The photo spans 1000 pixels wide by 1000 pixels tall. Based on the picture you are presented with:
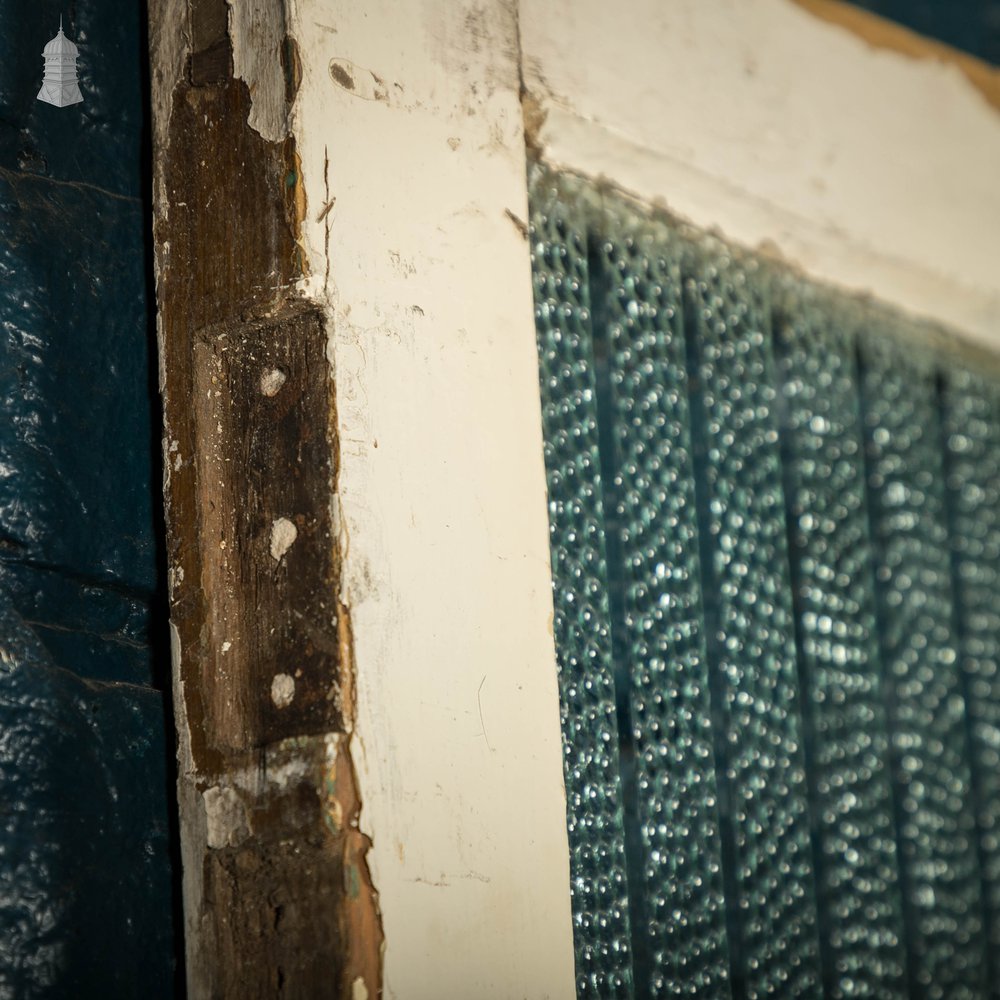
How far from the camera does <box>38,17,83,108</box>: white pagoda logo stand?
87 centimetres

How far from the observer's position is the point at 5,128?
0.84 metres

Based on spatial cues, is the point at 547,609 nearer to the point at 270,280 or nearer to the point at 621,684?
the point at 621,684

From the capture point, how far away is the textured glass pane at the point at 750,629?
1.01 m

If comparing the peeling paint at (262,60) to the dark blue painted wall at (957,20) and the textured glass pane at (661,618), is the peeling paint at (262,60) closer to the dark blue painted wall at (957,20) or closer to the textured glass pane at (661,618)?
the textured glass pane at (661,618)

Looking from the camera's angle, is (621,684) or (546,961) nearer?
(546,961)

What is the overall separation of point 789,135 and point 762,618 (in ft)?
1.40

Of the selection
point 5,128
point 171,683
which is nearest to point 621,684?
point 171,683

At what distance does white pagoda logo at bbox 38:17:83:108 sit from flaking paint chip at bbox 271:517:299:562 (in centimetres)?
35

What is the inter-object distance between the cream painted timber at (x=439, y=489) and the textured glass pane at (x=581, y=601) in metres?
0.05

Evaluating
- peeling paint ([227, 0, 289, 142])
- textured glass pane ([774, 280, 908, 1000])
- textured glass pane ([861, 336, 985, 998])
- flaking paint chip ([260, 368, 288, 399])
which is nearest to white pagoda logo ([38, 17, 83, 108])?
peeling paint ([227, 0, 289, 142])

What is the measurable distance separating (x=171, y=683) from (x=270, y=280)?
27 centimetres

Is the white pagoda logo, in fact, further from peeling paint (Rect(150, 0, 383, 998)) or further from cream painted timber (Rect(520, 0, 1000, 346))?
cream painted timber (Rect(520, 0, 1000, 346))

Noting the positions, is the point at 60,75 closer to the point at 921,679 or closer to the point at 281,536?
the point at 281,536

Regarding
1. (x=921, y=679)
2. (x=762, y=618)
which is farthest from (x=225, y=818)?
(x=921, y=679)
